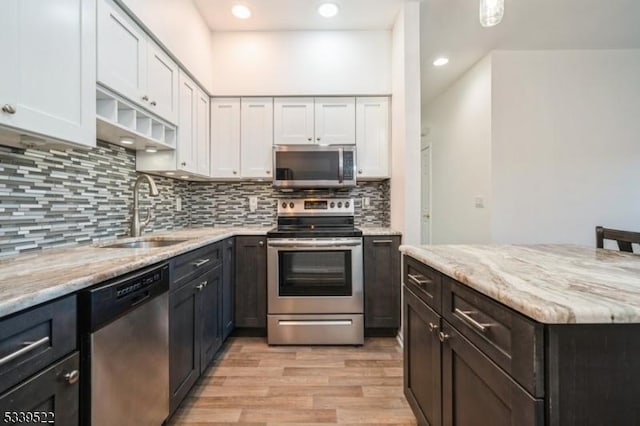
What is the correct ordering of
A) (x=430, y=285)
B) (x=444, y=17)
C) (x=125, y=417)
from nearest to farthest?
(x=125, y=417)
(x=430, y=285)
(x=444, y=17)

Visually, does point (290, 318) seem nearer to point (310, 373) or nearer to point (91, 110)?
point (310, 373)

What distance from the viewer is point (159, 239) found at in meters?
1.98

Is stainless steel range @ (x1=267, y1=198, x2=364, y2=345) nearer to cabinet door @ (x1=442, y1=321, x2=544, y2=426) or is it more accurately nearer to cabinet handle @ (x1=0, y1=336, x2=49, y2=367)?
cabinet door @ (x1=442, y1=321, x2=544, y2=426)

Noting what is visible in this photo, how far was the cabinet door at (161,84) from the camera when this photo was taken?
6.04 ft

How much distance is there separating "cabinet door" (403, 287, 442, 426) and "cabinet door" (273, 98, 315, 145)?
183 cm

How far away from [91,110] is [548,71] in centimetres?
422

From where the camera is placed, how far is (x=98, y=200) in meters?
1.85

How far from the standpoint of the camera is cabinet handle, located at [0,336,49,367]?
0.68m

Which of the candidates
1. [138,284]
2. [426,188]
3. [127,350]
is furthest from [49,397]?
[426,188]

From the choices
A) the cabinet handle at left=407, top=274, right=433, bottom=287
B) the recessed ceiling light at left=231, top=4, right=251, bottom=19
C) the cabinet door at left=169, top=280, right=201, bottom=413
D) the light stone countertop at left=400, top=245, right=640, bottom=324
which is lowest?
the cabinet door at left=169, top=280, right=201, bottom=413

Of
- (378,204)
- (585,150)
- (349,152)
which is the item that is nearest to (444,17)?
(349,152)

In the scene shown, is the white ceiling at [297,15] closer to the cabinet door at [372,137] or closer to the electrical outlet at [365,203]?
the cabinet door at [372,137]

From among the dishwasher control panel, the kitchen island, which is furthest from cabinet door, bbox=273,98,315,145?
the kitchen island

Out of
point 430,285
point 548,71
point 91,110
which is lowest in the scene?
point 430,285
